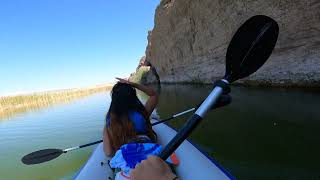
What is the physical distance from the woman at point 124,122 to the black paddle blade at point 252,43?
1.78 m

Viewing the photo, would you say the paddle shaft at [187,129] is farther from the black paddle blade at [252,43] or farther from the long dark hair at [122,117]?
the long dark hair at [122,117]

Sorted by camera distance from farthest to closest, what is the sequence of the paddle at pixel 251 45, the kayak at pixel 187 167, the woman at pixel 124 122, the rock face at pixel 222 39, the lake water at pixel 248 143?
the rock face at pixel 222 39 < the lake water at pixel 248 143 < the kayak at pixel 187 167 < the woman at pixel 124 122 < the paddle at pixel 251 45

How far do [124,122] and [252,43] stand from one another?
1935mm

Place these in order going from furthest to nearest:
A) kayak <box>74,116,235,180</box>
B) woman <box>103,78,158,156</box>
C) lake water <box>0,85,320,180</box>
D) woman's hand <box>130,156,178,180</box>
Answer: lake water <box>0,85,320,180</box>, kayak <box>74,116,235,180</box>, woman <box>103,78,158,156</box>, woman's hand <box>130,156,178,180</box>

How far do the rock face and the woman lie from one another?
933cm

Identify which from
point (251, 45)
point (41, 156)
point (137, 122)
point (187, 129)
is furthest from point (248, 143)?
point (187, 129)

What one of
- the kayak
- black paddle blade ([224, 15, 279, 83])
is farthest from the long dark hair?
black paddle blade ([224, 15, 279, 83])

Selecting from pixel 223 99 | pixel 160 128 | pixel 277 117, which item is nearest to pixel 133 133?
pixel 223 99

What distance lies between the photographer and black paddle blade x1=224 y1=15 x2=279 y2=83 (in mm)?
1391

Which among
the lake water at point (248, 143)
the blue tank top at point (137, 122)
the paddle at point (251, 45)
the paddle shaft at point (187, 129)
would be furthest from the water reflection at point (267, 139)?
the paddle shaft at point (187, 129)

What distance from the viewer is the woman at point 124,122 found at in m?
3.07

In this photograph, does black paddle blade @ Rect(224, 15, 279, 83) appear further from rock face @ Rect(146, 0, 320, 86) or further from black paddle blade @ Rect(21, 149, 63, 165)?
rock face @ Rect(146, 0, 320, 86)

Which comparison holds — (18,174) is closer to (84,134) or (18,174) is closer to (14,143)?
(84,134)

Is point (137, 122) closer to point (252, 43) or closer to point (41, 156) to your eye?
point (252, 43)
